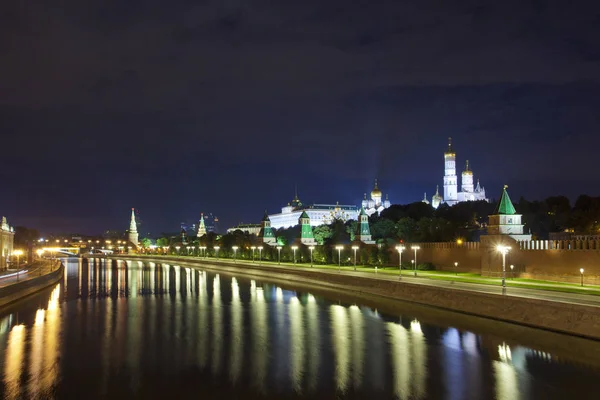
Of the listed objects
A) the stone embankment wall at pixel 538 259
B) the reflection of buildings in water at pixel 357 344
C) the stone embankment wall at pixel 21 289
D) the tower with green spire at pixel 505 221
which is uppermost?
the tower with green spire at pixel 505 221

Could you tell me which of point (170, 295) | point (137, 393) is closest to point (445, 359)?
point (137, 393)

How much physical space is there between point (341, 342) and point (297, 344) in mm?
1753

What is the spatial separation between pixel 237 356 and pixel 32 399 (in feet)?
24.3

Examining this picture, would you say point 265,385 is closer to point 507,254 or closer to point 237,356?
point 237,356

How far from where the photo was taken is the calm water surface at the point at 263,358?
Answer: 669 inches

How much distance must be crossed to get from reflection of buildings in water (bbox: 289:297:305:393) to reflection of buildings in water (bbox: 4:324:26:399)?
773 centimetres

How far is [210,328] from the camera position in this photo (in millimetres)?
27672

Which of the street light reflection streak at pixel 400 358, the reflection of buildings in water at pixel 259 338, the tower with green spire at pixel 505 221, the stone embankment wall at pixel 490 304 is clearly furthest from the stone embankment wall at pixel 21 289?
the tower with green spire at pixel 505 221

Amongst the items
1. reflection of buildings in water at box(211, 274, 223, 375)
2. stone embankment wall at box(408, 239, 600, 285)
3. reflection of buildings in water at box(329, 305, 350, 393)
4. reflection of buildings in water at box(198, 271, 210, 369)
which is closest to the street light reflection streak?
reflection of buildings in water at box(329, 305, 350, 393)

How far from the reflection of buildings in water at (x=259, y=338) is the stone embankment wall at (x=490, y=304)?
6645 millimetres

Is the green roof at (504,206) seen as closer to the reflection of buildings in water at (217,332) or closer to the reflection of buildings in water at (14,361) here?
the reflection of buildings in water at (217,332)

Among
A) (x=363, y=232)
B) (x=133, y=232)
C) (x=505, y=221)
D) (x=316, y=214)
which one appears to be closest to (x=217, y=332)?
(x=505, y=221)

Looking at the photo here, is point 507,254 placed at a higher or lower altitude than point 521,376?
higher

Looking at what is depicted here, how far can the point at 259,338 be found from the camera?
25125 millimetres
